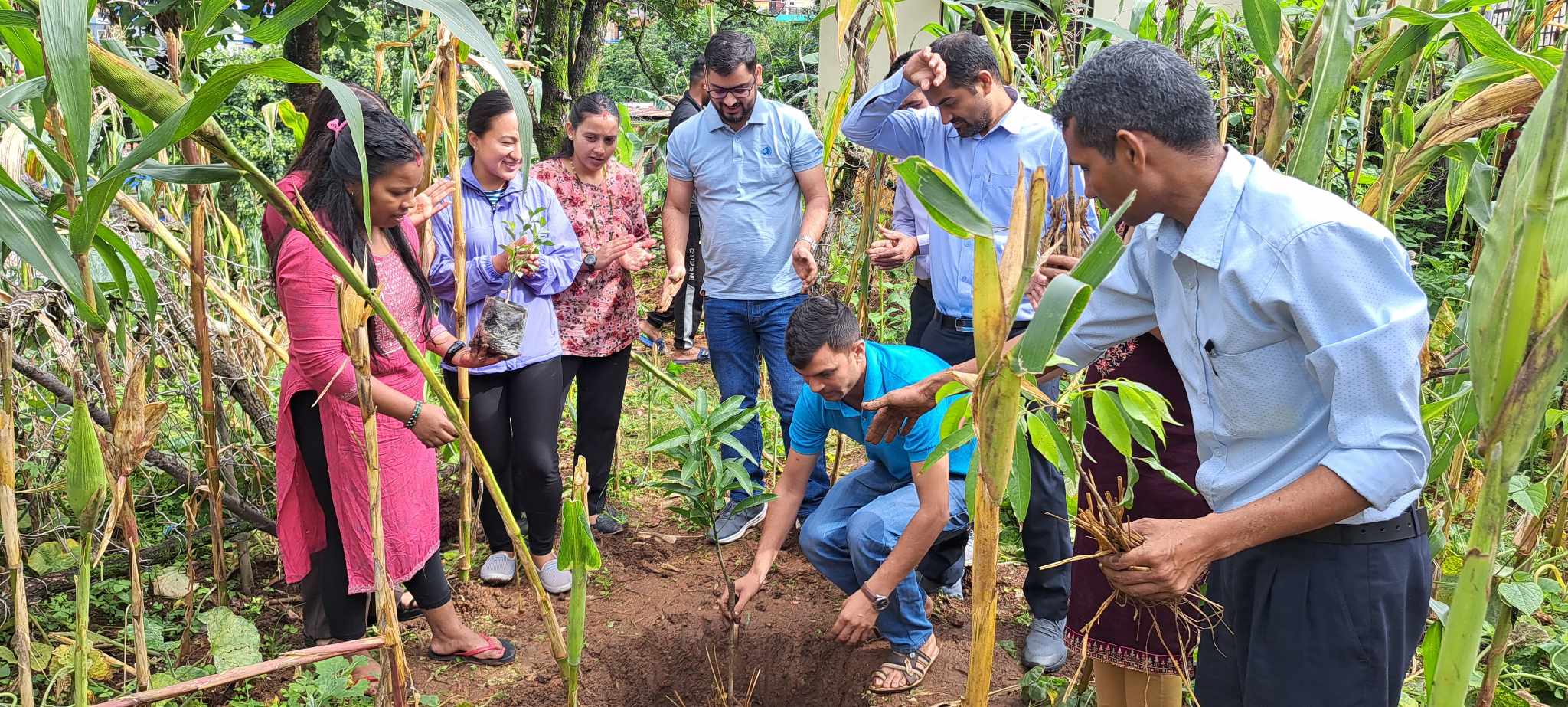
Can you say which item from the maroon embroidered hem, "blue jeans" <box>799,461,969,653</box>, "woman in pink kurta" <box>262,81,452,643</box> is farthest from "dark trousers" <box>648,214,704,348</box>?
the maroon embroidered hem

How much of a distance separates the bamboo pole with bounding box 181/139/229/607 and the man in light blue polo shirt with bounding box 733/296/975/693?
1177 millimetres

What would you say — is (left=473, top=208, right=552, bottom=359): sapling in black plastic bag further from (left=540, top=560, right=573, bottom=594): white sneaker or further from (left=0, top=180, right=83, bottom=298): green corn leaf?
(left=0, top=180, right=83, bottom=298): green corn leaf

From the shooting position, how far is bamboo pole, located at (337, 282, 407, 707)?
1.54 metres

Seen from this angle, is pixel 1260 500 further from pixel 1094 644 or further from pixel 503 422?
pixel 503 422

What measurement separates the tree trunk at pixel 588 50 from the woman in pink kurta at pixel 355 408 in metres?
4.62

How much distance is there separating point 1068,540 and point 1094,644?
581mm

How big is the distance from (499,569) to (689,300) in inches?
106

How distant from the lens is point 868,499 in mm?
2691

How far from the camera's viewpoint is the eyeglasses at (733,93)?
3.22 metres

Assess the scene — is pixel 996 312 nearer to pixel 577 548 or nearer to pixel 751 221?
pixel 577 548

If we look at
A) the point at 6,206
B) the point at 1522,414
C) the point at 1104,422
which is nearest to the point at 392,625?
the point at 6,206

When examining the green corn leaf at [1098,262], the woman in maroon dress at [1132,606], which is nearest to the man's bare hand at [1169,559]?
the green corn leaf at [1098,262]

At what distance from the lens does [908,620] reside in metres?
2.54

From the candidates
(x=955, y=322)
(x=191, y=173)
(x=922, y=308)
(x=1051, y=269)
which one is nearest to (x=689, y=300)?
(x=922, y=308)
